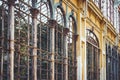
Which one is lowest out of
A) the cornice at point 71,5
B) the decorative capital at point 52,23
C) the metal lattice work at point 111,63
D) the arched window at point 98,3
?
the metal lattice work at point 111,63

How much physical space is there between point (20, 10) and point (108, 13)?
1592 cm

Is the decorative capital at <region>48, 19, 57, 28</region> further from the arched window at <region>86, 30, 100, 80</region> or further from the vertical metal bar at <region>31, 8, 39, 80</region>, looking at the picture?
the arched window at <region>86, 30, 100, 80</region>

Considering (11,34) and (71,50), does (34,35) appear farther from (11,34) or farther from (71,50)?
(71,50)

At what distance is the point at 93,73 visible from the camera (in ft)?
69.5

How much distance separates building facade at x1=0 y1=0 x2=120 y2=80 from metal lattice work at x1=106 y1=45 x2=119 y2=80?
1389 mm

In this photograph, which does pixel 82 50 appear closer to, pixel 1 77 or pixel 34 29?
pixel 34 29

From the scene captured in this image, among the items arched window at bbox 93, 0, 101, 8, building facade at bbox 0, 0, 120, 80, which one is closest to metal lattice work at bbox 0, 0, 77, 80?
building facade at bbox 0, 0, 120, 80

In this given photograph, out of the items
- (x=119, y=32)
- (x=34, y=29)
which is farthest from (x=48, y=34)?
(x=119, y=32)

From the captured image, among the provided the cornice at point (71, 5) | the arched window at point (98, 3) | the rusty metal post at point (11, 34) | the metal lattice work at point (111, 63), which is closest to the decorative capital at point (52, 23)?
the cornice at point (71, 5)

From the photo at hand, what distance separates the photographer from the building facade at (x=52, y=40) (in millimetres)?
10305

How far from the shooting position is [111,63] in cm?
2691

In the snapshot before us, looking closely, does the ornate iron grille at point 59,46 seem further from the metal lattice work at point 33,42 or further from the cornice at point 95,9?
the cornice at point 95,9

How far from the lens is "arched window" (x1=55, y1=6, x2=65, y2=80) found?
14.4 meters

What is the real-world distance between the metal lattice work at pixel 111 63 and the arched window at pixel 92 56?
2.92m
